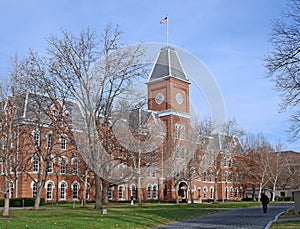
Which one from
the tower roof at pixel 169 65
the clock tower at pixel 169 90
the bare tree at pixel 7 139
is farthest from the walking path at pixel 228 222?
the bare tree at pixel 7 139

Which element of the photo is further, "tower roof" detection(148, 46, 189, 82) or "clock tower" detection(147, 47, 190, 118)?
"clock tower" detection(147, 47, 190, 118)

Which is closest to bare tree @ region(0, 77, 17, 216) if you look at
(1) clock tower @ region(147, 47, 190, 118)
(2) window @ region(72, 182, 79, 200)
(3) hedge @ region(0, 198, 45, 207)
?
(1) clock tower @ region(147, 47, 190, 118)

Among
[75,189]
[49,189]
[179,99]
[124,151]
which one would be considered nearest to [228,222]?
[179,99]

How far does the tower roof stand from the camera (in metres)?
19.8

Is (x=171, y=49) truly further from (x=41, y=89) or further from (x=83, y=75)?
(x=41, y=89)

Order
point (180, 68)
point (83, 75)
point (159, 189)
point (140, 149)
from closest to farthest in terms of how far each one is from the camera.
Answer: point (180, 68)
point (83, 75)
point (140, 149)
point (159, 189)

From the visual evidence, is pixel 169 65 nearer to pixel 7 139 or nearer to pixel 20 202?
pixel 7 139

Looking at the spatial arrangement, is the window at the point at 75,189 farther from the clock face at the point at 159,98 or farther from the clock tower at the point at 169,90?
the clock face at the point at 159,98

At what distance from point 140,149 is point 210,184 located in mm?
49248

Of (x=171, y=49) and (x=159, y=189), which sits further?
(x=159, y=189)

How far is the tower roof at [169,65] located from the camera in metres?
19.8

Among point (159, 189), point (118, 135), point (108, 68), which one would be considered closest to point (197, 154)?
point (159, 189)

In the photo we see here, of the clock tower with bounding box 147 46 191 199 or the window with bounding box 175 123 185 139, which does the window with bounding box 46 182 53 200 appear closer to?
the window with bounding box 175 123 185 139

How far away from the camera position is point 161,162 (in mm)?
38812
